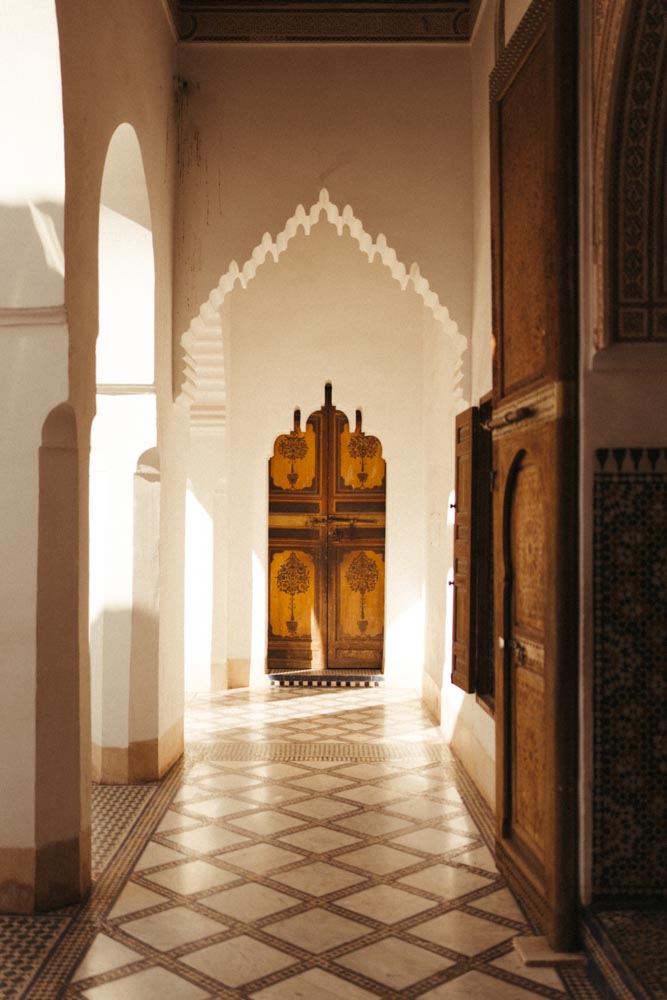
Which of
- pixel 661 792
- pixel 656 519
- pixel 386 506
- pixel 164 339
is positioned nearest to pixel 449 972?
pixel 661 792

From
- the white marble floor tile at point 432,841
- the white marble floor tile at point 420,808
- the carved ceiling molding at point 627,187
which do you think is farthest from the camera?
the white marble floor tile at point 420,808

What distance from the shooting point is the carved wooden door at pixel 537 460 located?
2.99 m

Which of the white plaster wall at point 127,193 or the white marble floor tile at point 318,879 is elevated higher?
the white plaster wall at point 127,193

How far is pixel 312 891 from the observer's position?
3.54 metres

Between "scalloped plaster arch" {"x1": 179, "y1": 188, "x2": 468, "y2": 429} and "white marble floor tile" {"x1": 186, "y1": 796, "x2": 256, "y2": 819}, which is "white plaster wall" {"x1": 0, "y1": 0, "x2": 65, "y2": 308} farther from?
"white marble floor tile" {"x1": 186, "y1": 796, "x2": 256, "y2": 819}

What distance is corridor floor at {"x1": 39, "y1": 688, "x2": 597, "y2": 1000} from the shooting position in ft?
9.24

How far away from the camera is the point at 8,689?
3.32 metres

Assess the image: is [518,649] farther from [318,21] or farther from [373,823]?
[318,21]

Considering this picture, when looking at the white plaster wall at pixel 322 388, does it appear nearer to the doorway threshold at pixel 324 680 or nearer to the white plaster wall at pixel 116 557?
the doorway threshold at pixel 324 680

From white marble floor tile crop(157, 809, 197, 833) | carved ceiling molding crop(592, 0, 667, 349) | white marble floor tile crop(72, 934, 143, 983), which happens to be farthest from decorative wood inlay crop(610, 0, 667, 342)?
white marble floor tile crop(157, 809, 197, 833)

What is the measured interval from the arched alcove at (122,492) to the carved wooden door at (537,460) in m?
1.99

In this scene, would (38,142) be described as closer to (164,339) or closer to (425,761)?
(164,339)

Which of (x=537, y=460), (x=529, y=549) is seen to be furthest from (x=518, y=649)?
(x=537, y=460)

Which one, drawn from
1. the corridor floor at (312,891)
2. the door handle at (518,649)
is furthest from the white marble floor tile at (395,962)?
the door handle at (518,649)
